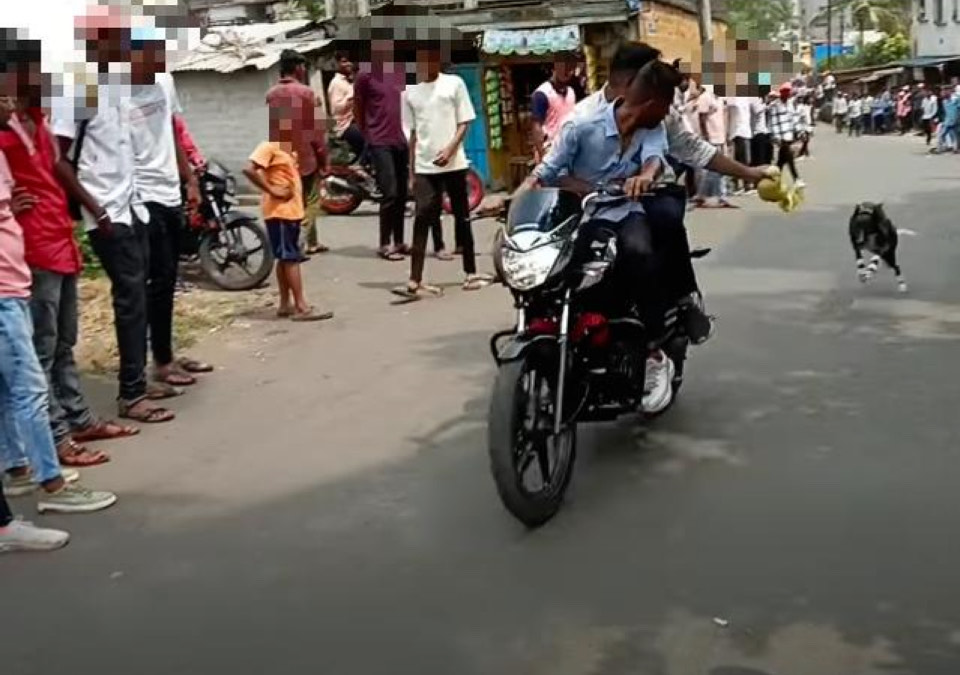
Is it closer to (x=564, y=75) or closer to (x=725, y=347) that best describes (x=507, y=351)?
(x=725, y=347)

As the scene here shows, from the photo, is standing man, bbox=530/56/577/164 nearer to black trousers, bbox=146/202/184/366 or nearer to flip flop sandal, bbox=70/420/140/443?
black trousers, bbox=146/202/184/366

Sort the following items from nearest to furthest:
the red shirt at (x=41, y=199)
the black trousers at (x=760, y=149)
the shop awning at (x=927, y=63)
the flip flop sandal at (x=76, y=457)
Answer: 1. the red shirt at (x=41, y=199)
2. the flip flop sandal at (x=76, y=457)
3. the black trousers at (x=760, y=149)
4. the shop awning at (x=927, y=63)

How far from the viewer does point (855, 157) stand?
26344 mm

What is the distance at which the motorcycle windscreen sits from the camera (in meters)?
4.62

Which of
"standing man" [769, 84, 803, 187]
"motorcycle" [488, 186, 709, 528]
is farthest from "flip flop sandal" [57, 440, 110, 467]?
"standing man" [769, 84, 803, 187]

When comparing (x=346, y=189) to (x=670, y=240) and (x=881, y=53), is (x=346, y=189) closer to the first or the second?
(x=670, y=240)

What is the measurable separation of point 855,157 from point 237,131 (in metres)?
15.0

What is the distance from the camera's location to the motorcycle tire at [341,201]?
1432 centimetres

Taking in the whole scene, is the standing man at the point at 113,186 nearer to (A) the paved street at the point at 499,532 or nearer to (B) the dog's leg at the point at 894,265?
(A) the paved street at the point at 499,532

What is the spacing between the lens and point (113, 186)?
5719 mm

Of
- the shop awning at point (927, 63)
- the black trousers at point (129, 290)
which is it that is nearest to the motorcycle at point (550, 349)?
the black trousers at point (129, 290)

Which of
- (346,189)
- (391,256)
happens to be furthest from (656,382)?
(346,189)

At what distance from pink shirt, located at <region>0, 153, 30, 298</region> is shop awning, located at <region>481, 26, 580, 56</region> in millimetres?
12479

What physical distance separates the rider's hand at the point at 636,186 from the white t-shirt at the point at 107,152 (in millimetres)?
2442
